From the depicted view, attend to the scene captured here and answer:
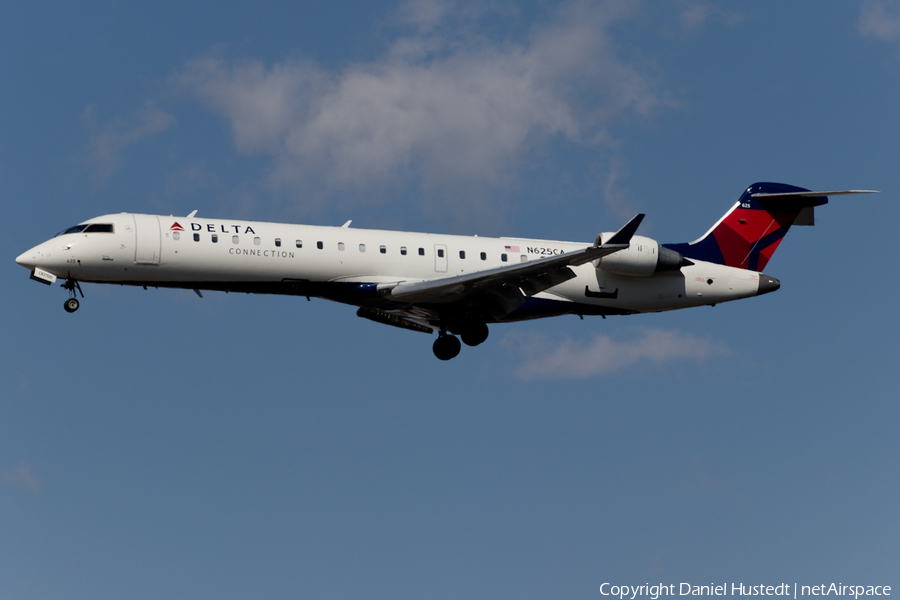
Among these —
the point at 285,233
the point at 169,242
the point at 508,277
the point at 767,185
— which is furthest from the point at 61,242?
the point at 767,185

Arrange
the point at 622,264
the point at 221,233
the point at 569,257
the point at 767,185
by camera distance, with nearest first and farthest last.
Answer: the point at 569,257
the point at 221,233
the point at 622,264
the point at 767,185

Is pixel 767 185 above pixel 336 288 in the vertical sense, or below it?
above

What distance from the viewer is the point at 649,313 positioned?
30734 millimetres

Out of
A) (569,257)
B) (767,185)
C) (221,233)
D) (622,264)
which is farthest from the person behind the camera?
(767,185)

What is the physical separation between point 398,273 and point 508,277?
126 inches

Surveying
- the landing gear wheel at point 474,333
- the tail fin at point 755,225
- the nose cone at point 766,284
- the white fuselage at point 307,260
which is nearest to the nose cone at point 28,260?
the white fuselage at point 307,260

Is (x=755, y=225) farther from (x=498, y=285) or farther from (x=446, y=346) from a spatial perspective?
(x=446, y=346)

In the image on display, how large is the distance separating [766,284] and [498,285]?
351 inches

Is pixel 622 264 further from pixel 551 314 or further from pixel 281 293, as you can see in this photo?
pixel 281 293

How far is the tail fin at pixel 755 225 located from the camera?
3156cm

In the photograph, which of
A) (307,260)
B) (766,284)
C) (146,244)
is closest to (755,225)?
Result: (766,284)

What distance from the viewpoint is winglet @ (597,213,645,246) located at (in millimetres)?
24188

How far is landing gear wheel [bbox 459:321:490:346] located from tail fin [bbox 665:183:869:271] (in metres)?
6.20

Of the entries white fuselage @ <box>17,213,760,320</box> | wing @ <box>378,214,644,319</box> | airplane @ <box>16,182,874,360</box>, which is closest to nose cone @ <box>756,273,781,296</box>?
airplane @ <box>16,182,874,360</box>
